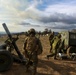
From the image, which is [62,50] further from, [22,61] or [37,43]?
[37,43]

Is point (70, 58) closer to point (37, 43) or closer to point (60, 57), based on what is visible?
point (60, 57)

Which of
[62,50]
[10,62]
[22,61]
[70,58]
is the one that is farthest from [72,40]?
[10,62]

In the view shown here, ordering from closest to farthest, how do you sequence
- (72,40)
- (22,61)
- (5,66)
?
(5,66)
(22,61)
(72,40)

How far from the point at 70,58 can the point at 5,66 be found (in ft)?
18.0

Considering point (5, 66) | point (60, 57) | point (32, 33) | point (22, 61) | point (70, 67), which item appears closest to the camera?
point (32, 33)

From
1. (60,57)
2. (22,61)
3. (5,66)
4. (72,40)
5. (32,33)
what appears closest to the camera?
(32,33)

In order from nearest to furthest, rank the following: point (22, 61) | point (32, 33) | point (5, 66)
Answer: point (32, 33) < point (5, 66) < point (22, 61)

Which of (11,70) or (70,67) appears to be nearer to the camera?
(11,70)

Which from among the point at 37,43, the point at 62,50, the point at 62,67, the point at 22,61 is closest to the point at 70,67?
the point at 62,67

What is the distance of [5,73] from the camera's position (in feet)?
28.4

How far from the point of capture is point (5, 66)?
8.82m

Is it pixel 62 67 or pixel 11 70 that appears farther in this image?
pixel 62 67

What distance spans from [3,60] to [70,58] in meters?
5.47

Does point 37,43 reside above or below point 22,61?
above
